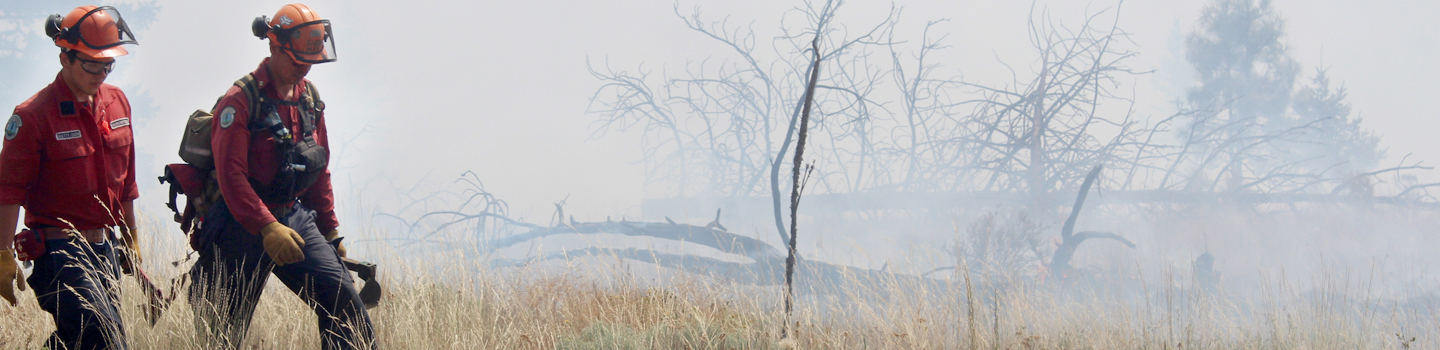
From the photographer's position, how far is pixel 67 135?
2385 mm

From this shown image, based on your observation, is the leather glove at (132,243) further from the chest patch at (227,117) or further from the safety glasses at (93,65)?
the chest patch at (227,117)

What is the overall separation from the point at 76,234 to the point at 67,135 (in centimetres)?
34

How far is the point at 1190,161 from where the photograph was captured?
12.0 metres

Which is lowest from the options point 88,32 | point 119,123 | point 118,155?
point 118,155

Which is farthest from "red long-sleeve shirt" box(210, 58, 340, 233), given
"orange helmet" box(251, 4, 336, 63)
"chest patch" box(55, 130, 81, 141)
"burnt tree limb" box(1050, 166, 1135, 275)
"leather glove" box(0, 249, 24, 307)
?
"burnt tree limb" box(1050, 166, 1135, 275)

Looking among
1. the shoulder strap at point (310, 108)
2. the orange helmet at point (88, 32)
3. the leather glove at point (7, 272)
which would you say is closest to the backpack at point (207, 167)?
the shoulder strap at point (310, 108)

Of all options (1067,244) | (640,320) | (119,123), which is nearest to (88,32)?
(119,123)

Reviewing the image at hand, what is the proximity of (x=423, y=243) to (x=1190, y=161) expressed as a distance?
41.1ft

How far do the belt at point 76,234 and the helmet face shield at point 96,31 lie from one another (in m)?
0.63

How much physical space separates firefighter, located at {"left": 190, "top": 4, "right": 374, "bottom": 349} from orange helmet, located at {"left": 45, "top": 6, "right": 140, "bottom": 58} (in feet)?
1.79

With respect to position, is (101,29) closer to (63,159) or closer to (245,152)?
(63,159)

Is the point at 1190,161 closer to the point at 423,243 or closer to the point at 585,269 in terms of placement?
the point at 585,269

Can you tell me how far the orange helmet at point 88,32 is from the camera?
2.39 meters

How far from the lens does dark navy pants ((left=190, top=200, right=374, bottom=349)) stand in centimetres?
230
